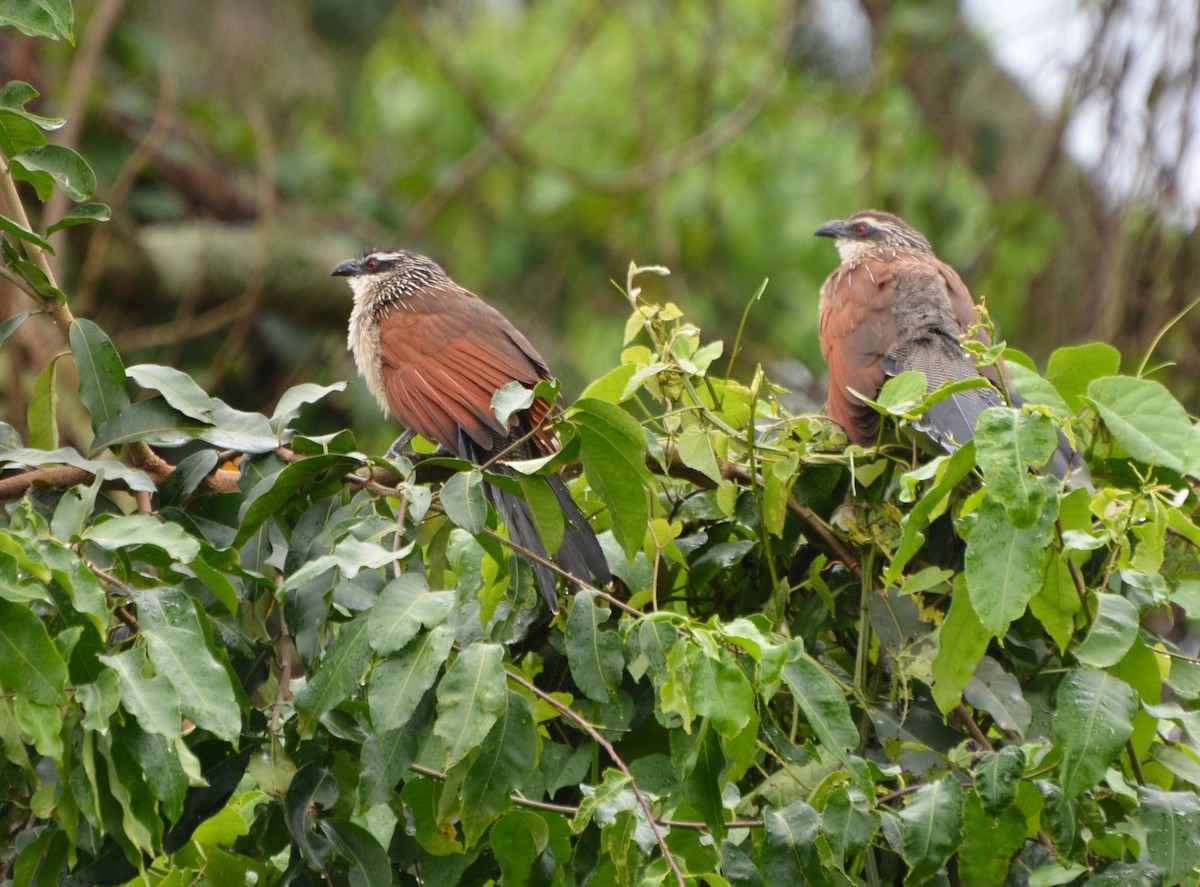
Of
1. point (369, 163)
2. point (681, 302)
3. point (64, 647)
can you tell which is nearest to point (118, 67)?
point (369, 163)

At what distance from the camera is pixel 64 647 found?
168 cm

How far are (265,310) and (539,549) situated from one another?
700 centimetres

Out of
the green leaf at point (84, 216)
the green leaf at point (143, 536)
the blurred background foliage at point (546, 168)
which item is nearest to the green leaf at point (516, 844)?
the green leaf at point (143, 536)

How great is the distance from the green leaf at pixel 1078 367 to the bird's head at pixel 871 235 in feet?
7.66

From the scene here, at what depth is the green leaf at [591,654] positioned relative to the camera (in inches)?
75.5

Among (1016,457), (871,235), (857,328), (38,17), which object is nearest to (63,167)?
(38,17)

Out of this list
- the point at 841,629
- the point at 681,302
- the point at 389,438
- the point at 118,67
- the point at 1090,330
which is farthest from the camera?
the point at 118,67

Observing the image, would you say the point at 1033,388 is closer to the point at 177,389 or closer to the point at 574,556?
the point at 574,556

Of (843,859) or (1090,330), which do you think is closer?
(843,859)

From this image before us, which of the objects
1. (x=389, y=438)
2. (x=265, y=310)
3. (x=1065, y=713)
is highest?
(x=1065, y=713)

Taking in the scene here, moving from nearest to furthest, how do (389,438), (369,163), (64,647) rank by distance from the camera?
(64,647), (389,438), (369,163)

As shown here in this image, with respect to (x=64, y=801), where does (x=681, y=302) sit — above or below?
below

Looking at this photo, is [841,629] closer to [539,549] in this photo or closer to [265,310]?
[539,549]

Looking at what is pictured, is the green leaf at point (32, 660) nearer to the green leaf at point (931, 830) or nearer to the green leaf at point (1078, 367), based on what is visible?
the green leaf at point (931, 830)
